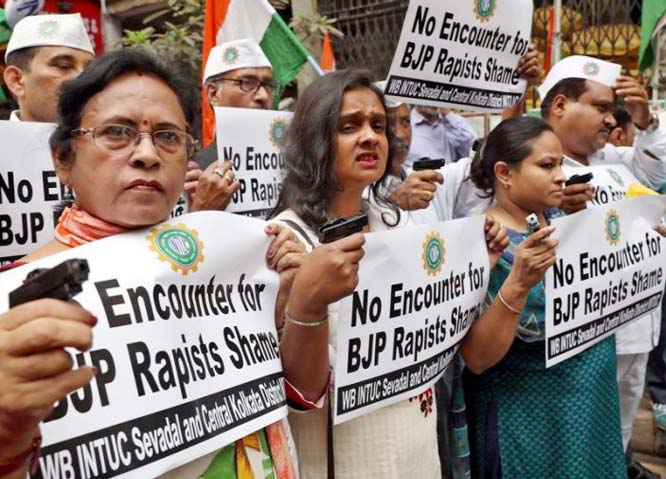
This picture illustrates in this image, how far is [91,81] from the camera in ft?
4.91

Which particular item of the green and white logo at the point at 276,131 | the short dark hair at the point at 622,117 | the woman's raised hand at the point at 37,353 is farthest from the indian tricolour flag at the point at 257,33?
the woman's raised hand at the point at 37,353

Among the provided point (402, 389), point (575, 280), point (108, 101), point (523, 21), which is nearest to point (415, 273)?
point (402, 389)

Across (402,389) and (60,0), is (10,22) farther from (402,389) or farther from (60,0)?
(60,0)

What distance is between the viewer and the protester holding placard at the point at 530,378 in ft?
7.80

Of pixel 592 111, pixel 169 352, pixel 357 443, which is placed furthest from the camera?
pixel 592 111

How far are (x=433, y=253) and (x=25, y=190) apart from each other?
1.39 meters

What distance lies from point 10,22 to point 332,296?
2982 millimetres

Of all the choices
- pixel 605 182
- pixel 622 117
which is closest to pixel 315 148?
pixel 605 182

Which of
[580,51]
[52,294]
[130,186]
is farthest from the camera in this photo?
[580,51]

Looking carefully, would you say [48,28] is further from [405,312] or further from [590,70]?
[590,70]

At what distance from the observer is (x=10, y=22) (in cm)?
372

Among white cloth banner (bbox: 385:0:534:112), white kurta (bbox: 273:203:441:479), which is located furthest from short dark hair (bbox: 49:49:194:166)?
white cloth banner (bbox: 385:0:534:112)

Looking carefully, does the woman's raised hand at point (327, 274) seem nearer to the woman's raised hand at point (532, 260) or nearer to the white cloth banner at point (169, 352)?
the white cloth banner at point (169, 352)

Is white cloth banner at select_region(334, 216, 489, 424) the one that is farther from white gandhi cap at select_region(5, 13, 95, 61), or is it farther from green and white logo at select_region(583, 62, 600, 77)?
white gandhi cap at select_region(5, 13, 95, 61)
